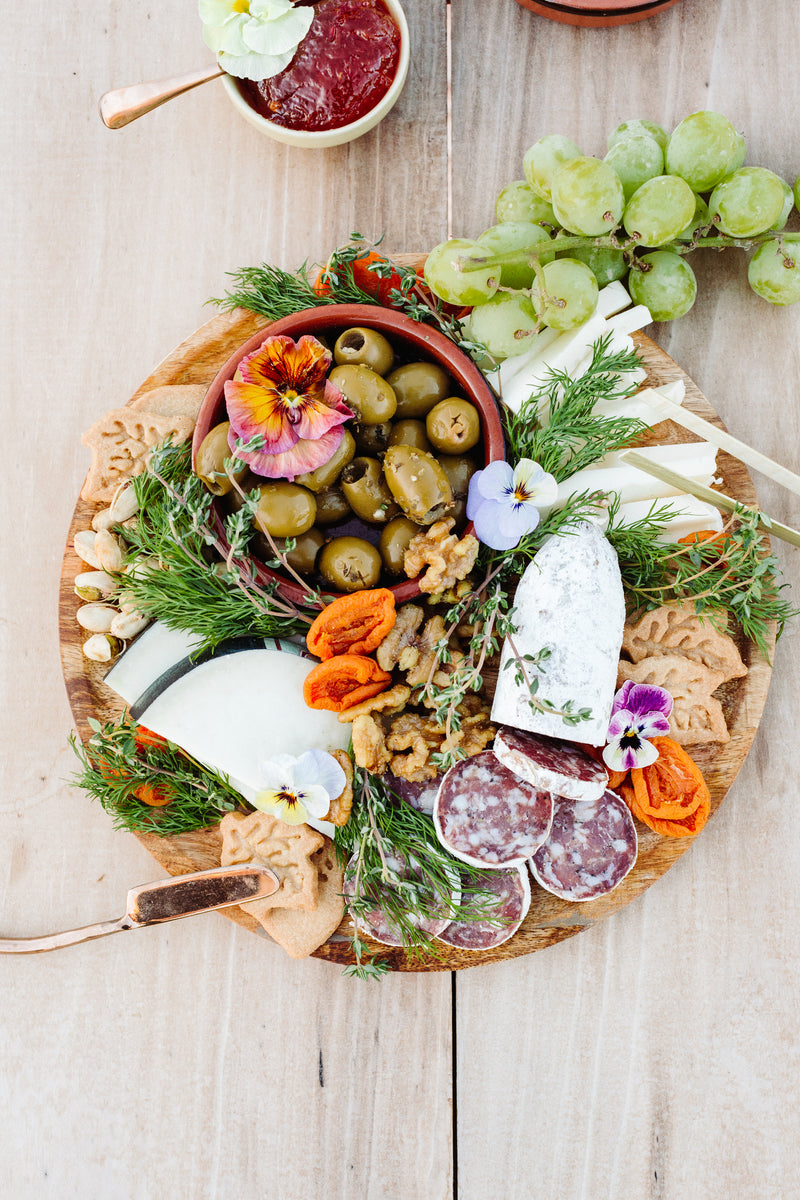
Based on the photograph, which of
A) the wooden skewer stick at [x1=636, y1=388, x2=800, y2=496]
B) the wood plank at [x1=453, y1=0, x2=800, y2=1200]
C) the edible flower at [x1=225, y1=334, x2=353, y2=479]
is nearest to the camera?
the edible flower at [x1=225, y1=334, x2=353, y2=479]

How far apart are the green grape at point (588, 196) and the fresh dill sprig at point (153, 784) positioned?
0.82 m

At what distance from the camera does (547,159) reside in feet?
3.42

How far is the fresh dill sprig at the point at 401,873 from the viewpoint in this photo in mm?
1009

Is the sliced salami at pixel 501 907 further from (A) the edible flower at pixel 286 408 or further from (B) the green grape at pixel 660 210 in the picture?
(B) the green grape at pixel 660 210

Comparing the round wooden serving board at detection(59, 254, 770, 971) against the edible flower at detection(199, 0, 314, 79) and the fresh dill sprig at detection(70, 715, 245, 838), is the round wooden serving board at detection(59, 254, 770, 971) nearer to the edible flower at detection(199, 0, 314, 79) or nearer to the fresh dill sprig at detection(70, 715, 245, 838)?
the fresh dill sprig at detection(70, 715, 245, 838)

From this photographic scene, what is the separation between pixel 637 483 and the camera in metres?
1.02

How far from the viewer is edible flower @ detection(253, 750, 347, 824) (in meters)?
0.99

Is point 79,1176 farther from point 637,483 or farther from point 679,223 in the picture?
point 679,223

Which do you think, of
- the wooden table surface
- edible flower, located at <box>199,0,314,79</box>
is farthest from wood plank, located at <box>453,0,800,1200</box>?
edible flower, located at <box>199,0,314,79</box>

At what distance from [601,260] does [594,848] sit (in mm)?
755

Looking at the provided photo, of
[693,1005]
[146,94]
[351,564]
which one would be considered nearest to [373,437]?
[351,564]

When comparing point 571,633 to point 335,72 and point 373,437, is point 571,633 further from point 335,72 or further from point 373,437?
point 335,72

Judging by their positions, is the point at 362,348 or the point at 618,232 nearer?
the point at 362,348

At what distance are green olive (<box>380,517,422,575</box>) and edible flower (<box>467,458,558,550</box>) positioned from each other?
77 millimetres
